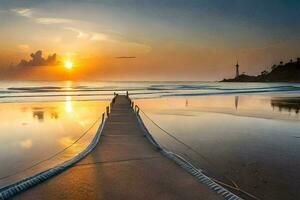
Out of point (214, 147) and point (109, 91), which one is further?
point (109, 91)

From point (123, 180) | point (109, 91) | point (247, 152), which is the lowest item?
point (247, 152)

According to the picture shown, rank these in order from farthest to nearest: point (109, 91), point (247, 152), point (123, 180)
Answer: point (109, 91)
point (247, 152)
point (123, 180)

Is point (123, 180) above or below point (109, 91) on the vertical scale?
below

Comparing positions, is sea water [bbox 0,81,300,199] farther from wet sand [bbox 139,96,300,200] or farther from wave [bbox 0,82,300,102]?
wave [bbox 0,82,300,102]

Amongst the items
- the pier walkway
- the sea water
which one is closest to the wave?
the sea water

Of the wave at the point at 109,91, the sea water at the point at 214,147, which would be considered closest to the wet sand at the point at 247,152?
the sea water at the point at 214,147

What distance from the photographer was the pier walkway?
20.4 feet

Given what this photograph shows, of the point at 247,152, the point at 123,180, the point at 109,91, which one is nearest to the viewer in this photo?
the point at 123,180

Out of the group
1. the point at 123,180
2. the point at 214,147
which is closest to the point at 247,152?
the point at 214,147

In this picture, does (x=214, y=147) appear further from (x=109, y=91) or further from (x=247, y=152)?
(x=109, y=91)

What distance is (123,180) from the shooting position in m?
7.12

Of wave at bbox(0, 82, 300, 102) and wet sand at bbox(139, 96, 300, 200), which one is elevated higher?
wave at bbox(0, 82, 300, 102)

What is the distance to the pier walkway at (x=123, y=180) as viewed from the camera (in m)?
6.20

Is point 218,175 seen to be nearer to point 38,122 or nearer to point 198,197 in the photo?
point 198,197
